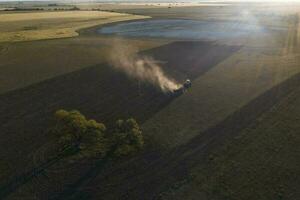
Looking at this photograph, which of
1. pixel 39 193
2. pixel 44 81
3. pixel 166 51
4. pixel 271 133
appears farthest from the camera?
pixel 166 51

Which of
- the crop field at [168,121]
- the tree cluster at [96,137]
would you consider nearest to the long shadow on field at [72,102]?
the crop field at [168,121]

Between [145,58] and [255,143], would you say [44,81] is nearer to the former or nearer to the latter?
[145,58]

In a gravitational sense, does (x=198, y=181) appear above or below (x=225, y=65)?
below

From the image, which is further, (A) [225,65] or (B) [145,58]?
(B) [145,58]

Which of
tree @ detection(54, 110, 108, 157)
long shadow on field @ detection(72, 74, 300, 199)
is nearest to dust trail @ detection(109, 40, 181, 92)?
long shadow on field @ detection(72, 74, 300, 199)

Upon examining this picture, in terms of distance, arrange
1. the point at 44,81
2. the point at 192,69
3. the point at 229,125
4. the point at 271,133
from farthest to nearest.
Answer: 1. the point at 192,69
2. the point at 44,81
3. the point at 229,125
4. the point at 271,133

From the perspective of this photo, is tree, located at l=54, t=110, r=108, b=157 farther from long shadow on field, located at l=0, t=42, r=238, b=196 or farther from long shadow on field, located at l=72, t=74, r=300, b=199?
long shadow on field, located at l=72, t=74, r=300, b=199

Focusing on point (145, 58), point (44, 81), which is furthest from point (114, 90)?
point (145, 58)

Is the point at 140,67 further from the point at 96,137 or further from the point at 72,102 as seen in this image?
the point at 96,137
